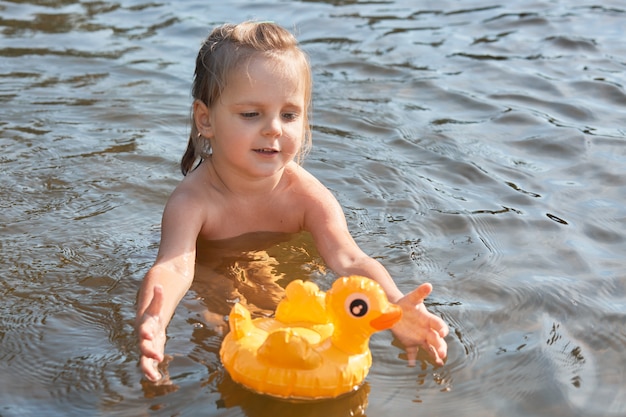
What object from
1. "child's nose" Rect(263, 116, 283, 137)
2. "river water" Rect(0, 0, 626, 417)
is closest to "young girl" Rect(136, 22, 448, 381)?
"child's nose" Rect(263, 116, 283, 137)

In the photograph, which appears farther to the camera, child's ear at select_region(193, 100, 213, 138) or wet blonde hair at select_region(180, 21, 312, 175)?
child's ear at select_region(193, 100, 213, 138)

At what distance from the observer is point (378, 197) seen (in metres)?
4.94

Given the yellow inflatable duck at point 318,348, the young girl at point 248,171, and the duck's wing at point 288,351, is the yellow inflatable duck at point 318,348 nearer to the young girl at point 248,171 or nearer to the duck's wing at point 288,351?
the duck's wing at point 288,351

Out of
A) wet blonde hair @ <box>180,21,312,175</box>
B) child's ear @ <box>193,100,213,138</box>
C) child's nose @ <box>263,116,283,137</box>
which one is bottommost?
child's ear @ <box>193,100,213,138</box>

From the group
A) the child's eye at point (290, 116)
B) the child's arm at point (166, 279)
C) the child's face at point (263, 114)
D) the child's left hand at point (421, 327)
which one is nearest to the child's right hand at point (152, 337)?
the child's arm at point (166, 279)

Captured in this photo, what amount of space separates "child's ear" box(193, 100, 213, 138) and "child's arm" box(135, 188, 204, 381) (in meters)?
0.30

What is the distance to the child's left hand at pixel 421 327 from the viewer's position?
10.4 ft

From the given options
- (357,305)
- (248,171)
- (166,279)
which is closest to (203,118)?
(248,171)

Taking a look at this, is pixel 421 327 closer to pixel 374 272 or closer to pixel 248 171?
pixel 374 272

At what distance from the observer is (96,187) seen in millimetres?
5020

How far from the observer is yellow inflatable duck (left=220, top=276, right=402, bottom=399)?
2.80 m

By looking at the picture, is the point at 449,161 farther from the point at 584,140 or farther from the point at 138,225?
the point at 138,225

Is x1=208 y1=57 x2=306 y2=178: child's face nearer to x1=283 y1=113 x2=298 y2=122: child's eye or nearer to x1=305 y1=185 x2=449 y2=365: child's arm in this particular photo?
x1=283 y1=113 x2=298 y2=122: child's eye

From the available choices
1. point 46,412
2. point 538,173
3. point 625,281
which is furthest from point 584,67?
point 46,412
